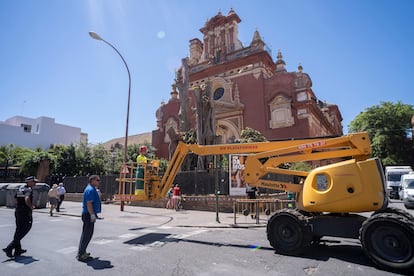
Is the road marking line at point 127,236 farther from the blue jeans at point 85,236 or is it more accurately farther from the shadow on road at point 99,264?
the blue jeans at point 85,236

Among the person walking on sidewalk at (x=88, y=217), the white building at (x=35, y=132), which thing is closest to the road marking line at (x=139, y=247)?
the person walking on sidewalk at (x=88, y=217)

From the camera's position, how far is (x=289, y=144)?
7.23 m

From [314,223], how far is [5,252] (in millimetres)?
7257

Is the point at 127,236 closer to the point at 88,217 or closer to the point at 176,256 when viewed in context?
the point at 88,217

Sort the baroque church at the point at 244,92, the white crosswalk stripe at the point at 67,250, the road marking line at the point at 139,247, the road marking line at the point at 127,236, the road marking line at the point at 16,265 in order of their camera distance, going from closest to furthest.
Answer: the road marking line at the point at 16,265
the white crosswalk stripe at the point at 67,250
the road marking line at the point at 139,247
the road marking line at the point at 127,236
the baroque church at the point at 244,92

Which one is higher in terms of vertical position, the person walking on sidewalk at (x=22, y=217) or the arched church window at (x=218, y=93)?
the arched church window at (x=218, y=93)

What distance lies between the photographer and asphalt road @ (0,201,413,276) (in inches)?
190

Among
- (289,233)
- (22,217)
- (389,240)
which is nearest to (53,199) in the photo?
(22,217)

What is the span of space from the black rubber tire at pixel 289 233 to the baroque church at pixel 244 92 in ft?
54.3

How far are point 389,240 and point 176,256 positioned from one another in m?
4.38

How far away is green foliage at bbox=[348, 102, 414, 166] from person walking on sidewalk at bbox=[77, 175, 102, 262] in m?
41.6

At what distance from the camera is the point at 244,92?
31453 mm

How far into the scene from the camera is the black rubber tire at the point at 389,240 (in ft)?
15.5

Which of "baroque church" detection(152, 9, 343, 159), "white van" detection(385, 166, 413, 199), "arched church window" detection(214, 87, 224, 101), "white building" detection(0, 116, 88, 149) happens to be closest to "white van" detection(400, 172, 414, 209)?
"white van" detection(385, 166, 413, 199)
